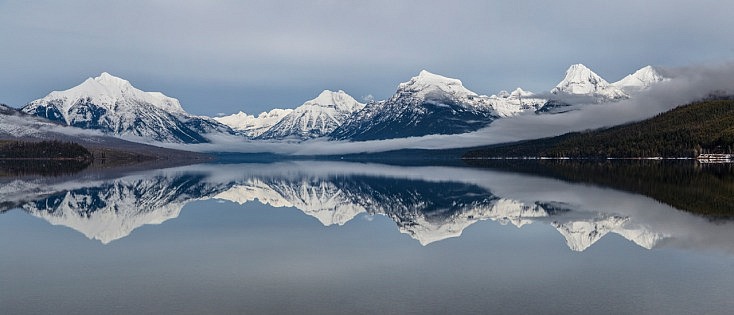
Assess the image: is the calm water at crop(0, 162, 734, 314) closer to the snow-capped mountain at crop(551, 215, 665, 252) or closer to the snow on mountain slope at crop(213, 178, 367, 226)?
the snow-capped mountain at crop(551, 215, 665, 252)

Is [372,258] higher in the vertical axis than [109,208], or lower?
lower

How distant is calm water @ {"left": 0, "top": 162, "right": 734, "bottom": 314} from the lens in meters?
26.2

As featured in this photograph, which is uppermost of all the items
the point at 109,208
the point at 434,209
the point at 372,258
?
the point at 109,208

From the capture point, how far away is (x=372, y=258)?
37.2 m

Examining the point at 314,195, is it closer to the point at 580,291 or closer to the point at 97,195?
the point at 97,195

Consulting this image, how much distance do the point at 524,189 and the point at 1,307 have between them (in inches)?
3219

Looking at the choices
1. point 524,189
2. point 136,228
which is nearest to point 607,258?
point 136,228

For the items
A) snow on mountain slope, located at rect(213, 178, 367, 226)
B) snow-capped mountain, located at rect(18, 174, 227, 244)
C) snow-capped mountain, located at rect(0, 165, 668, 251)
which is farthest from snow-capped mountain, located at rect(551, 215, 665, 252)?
snow-capped mountain, located at rect(18, 174, 227, 244)

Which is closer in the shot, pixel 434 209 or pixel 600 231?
pixel 600 231

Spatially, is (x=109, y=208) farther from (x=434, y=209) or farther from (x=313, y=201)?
(x=434, y=209)

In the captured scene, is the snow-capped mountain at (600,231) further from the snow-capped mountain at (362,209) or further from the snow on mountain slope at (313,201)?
the snow on mountain slope at (313,201)

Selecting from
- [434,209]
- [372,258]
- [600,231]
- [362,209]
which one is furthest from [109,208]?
[600,231]

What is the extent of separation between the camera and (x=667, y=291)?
91.1 ft

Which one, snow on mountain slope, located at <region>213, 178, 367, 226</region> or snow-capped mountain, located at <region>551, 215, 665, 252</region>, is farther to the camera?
snow on mountain slope, located at <region>213, 178, 367, 226</region>
